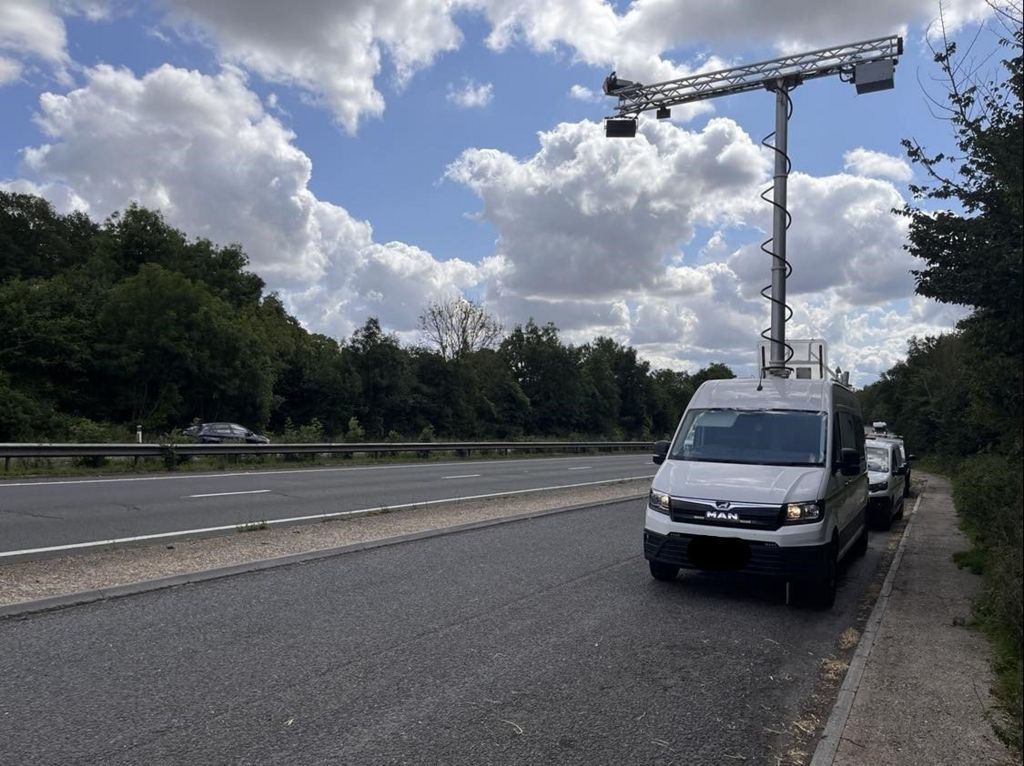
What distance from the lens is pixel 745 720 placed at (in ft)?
15.3

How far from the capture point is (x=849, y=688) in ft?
17.1

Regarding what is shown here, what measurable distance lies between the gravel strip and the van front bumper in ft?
13.5

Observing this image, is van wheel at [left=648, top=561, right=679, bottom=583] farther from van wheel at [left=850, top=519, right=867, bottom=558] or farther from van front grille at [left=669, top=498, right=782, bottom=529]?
van wheel at [left=850, top=519, right=867, bottom=558]

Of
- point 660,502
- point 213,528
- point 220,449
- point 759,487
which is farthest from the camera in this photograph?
point 220,449

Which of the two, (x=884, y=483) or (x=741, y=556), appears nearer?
(x=741, y=556)

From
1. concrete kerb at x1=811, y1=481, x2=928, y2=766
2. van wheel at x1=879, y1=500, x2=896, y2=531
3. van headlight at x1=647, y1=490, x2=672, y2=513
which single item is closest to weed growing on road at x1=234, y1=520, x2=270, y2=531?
van headlight at x1=647, y1=490, x2=672, y2=513

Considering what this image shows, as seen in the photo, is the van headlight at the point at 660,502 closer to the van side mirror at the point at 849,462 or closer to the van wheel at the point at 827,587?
the van wheel at the point at 827,587

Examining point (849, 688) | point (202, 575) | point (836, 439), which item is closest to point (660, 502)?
point (836, 439)

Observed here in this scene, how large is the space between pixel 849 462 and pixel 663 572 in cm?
215

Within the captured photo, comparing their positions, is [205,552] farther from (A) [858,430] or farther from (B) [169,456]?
(B) [169,456]

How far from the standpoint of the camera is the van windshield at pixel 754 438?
805 cm

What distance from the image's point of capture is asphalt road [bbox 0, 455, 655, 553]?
10859 mm

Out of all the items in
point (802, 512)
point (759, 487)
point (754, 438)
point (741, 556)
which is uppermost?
point (754, 438)

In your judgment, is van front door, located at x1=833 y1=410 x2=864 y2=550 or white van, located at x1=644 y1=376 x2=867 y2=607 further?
van front door, located at x1=833 y1=410 x2=864 y2=550
